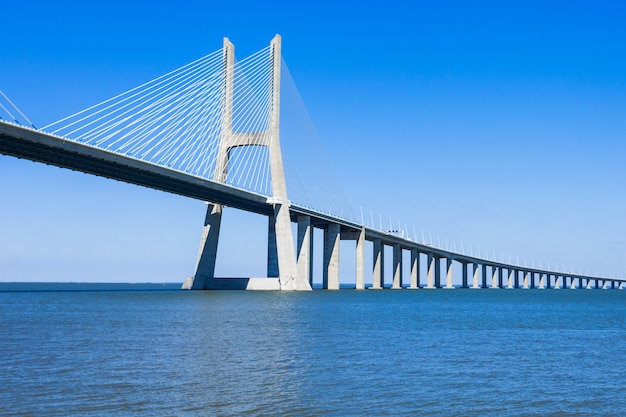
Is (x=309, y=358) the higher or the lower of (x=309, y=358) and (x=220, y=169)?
the lower

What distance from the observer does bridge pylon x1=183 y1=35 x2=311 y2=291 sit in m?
70.4

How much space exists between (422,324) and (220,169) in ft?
127

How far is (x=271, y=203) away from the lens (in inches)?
2805

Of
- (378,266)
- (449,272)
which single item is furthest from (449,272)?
(378,266)

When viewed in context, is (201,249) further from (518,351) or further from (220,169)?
(518,351)

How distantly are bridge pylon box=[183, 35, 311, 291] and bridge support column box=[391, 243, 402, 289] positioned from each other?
115 ft

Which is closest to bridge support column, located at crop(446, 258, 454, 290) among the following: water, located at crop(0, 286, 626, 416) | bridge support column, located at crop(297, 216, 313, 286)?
bridge support column, located at crop(297, 216, 313, 286)

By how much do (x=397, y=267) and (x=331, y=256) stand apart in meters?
23.9

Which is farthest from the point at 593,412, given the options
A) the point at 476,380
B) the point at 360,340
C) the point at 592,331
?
the point at 592,331

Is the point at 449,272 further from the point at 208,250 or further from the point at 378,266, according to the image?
the point at 208,250

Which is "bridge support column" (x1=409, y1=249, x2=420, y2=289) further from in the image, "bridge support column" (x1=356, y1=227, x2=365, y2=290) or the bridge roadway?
"bridge support column" (x1=356, y1=227, x2=365, y2=290)

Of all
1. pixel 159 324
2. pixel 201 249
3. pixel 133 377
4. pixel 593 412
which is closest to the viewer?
pixel 593 412

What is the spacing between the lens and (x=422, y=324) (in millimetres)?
36094

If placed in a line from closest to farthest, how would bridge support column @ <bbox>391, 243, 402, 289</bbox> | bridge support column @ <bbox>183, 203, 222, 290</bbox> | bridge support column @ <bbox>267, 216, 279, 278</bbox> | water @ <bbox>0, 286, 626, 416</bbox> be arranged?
water @ <bbox>0, 286, 626, 416</bbox>, bridge support column @ <bbox>183, 203, 222, 290</bbox>, bridge support column @ <bbox>267, 216, 279, 278</bbox>, bridge support column @ <bbox>391, 243, 402, 289</bbox>
